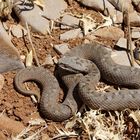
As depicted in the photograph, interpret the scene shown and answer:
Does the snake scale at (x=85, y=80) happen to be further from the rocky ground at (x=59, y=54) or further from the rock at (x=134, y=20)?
the rock at (x=134, y=20)

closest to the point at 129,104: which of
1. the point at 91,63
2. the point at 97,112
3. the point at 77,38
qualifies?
the point at 97,112

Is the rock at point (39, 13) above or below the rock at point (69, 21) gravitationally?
above

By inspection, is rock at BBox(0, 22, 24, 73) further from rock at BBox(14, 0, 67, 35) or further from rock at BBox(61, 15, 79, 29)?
rock at BBox(61, 15, 79, 29)

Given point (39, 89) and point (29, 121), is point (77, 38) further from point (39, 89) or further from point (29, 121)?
point (29, 121)

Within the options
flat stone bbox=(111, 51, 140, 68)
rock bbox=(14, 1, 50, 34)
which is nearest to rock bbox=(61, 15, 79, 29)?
rock bbox=(14, 1, 50, 34)

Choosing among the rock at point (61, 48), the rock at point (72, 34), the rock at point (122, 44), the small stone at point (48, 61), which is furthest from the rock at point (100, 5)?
the small stone at point (48, 61)

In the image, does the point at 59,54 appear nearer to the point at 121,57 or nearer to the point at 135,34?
the point at 121,57
